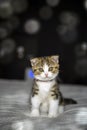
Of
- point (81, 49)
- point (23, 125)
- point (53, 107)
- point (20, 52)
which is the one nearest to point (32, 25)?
point (20, 52)

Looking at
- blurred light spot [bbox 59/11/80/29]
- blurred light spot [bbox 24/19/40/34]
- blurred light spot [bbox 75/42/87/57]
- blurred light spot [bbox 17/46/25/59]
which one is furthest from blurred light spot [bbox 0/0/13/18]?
blurred light spot [bbox 75/42/87/57]

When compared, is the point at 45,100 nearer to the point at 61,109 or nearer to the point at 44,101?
the point at 44,101

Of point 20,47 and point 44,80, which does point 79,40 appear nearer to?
point 20,47

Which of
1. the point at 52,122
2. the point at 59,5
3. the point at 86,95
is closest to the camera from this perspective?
the point at 52,122

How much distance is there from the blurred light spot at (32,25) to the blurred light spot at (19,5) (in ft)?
0.40

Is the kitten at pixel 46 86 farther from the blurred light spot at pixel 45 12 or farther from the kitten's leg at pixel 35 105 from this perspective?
the blurred light spot at pixel 45 12

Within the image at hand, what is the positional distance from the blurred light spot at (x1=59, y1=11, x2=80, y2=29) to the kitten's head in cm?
166

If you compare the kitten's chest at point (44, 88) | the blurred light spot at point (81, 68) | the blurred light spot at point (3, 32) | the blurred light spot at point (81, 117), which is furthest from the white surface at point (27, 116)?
the blurred light spot at point (3, 32)

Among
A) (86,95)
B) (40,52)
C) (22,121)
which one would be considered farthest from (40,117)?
(40,52)

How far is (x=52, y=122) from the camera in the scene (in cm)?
151

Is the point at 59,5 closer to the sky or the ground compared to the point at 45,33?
closer to the sky

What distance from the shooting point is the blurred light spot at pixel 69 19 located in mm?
3191

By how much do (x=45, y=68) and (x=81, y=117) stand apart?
28cm

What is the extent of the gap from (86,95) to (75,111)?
26.3 inches
